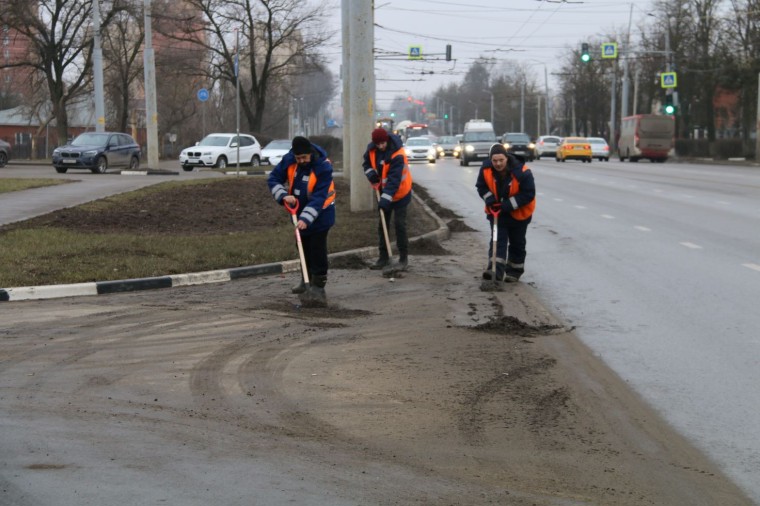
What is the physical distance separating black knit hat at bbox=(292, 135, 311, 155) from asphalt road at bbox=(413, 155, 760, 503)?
2.80 m

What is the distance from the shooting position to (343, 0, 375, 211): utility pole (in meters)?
17.2

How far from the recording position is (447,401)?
233 inches

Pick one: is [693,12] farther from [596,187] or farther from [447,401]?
Answer: [447,401]

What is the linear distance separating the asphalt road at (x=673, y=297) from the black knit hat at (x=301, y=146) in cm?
280

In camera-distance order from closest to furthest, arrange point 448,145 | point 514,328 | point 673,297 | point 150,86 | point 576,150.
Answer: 1. point 514,328
2. point 673,297
3. point 150,86
4. point 576,150
5. point 448,145

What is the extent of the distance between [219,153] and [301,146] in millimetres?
31341

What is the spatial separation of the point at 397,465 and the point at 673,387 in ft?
8.00

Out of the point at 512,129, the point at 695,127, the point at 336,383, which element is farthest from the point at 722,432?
the point at 512,129

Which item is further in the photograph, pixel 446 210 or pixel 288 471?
pixel 446 210

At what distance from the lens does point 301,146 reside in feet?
30.3

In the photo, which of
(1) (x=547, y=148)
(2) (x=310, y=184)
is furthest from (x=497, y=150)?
(1) (x=547, y=148)

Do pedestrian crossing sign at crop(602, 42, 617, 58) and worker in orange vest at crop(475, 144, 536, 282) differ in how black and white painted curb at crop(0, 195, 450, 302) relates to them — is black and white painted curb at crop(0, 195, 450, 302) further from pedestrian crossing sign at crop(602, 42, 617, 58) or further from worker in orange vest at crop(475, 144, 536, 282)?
pedestrian crossing sign at crop(602, 42, 617, 58)

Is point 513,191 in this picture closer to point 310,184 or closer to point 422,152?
point 310,184

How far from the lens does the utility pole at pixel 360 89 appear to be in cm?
1725
